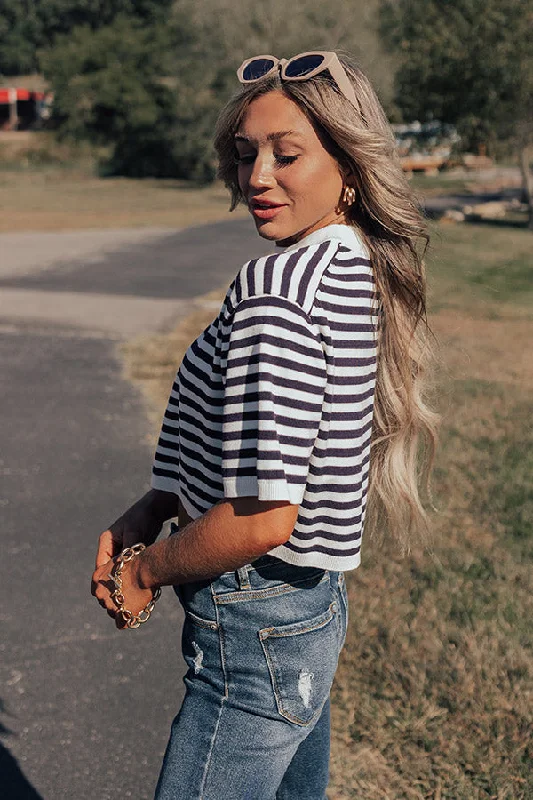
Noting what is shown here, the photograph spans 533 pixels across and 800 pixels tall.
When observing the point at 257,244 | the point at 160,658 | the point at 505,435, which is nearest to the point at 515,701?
the point at 160,658

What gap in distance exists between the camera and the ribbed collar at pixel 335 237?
163 cm

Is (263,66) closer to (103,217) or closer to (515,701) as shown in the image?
(515,701)

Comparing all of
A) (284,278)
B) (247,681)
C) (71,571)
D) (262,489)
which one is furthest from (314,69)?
(71,571)

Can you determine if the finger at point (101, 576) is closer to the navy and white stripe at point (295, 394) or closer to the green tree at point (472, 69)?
the navy and white stripe at point (295, 394)

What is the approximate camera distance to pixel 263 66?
68.6 inches

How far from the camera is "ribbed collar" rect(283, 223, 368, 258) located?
1.63 meters

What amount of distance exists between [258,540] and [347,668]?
2072 mm

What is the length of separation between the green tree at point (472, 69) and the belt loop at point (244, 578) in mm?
25775

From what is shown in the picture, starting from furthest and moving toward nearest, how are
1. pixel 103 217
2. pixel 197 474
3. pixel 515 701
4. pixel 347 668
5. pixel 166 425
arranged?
pixel 103 217, pixel 347 668, pixel 515 701, pixel 166 425, pixel 197 474

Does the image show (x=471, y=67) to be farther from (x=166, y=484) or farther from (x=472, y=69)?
(x=166, y=484)

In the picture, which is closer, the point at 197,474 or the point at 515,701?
the point at 197,474

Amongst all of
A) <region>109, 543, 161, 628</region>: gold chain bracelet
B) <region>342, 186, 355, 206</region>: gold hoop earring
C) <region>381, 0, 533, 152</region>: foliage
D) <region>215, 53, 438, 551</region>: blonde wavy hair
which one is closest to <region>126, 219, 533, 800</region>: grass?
Answer: <region>215, 53, 438, 551</region>: blonde wavy hair

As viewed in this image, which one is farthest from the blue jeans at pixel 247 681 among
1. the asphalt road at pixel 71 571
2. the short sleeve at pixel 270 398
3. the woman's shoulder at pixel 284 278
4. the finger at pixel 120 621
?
the asphalt road at pixel 71 571

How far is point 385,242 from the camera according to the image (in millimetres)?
1731
